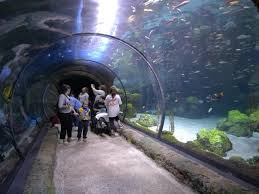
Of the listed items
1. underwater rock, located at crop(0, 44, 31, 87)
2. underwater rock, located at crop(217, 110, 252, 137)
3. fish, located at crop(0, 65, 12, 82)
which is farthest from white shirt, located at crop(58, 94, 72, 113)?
underwater rock, located at crop(217, 110, 252, 137)

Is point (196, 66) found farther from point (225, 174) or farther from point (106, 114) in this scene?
point (225, 174)

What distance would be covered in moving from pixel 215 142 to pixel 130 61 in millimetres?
11723

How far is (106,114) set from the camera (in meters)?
10.6

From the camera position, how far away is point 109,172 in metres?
5.97

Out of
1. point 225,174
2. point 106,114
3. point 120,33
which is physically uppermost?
point 120,33

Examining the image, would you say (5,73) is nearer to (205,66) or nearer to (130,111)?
(130,111)

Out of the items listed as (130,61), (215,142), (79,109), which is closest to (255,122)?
(215,142)

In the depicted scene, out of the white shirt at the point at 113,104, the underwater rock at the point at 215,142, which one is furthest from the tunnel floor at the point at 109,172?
the underwater rock at the point at 215,142

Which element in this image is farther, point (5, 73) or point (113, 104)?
point (5, 73)

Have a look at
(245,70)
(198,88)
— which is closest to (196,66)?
(198,88)

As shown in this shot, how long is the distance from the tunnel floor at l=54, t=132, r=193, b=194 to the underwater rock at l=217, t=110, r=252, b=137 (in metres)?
9.91

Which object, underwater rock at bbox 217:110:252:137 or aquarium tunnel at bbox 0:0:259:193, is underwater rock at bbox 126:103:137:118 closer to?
aquarium tunnel at bbox 0:0:259:193

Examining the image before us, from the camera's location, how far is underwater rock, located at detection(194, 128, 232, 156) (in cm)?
1164

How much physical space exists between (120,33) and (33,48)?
356 cm
